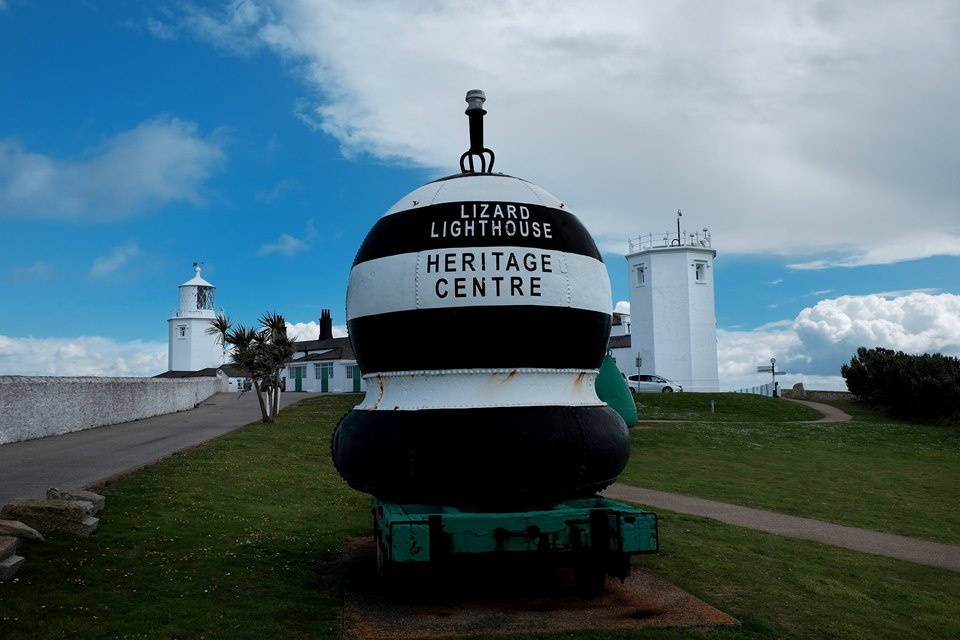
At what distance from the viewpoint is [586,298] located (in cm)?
743

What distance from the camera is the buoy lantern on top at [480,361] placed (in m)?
6.79

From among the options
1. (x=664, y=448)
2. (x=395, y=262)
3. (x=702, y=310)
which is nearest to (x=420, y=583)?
(x=395, y=262)

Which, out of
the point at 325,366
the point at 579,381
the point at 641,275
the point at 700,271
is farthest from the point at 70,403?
the point at 700,271

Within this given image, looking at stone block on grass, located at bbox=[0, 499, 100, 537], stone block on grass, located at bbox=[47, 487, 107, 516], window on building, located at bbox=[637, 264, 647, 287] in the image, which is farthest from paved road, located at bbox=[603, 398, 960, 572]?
window on building, located at bbox=[637, 264, 647, 287]

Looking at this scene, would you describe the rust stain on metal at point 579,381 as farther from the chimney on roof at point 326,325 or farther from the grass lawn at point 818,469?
the chimney on roof at point 326,325

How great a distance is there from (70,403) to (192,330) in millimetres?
48685

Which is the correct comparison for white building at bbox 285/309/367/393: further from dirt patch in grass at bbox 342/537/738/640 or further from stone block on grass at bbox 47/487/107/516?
dirt patch in grass at bbox 342/537/738/640

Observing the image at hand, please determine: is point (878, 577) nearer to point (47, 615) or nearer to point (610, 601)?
point (610, 601)

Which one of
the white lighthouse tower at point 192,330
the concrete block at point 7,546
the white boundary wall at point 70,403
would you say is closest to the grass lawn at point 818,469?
the concrete block at point 7,546

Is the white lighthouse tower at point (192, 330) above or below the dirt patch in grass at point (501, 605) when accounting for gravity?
above

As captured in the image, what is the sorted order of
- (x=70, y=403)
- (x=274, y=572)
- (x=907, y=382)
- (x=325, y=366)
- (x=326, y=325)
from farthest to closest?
(x=326, y=325) → (x=325, y=366) → (x=907, y=382) → (x=70, y=403) → (x=274, y=572)

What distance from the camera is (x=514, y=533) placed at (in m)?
6.45

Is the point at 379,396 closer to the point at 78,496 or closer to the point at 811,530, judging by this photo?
the point at 78,496

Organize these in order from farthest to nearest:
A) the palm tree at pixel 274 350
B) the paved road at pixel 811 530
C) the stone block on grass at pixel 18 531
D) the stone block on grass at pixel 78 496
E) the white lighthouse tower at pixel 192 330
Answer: the white lighthouse tower at pixel 192 330 < the palm tree at pixel 274 350 < the paved road at pixel 811 530 < the stone block on grass at pixel 78 496 < the stone block on grass at pixel 18 531
